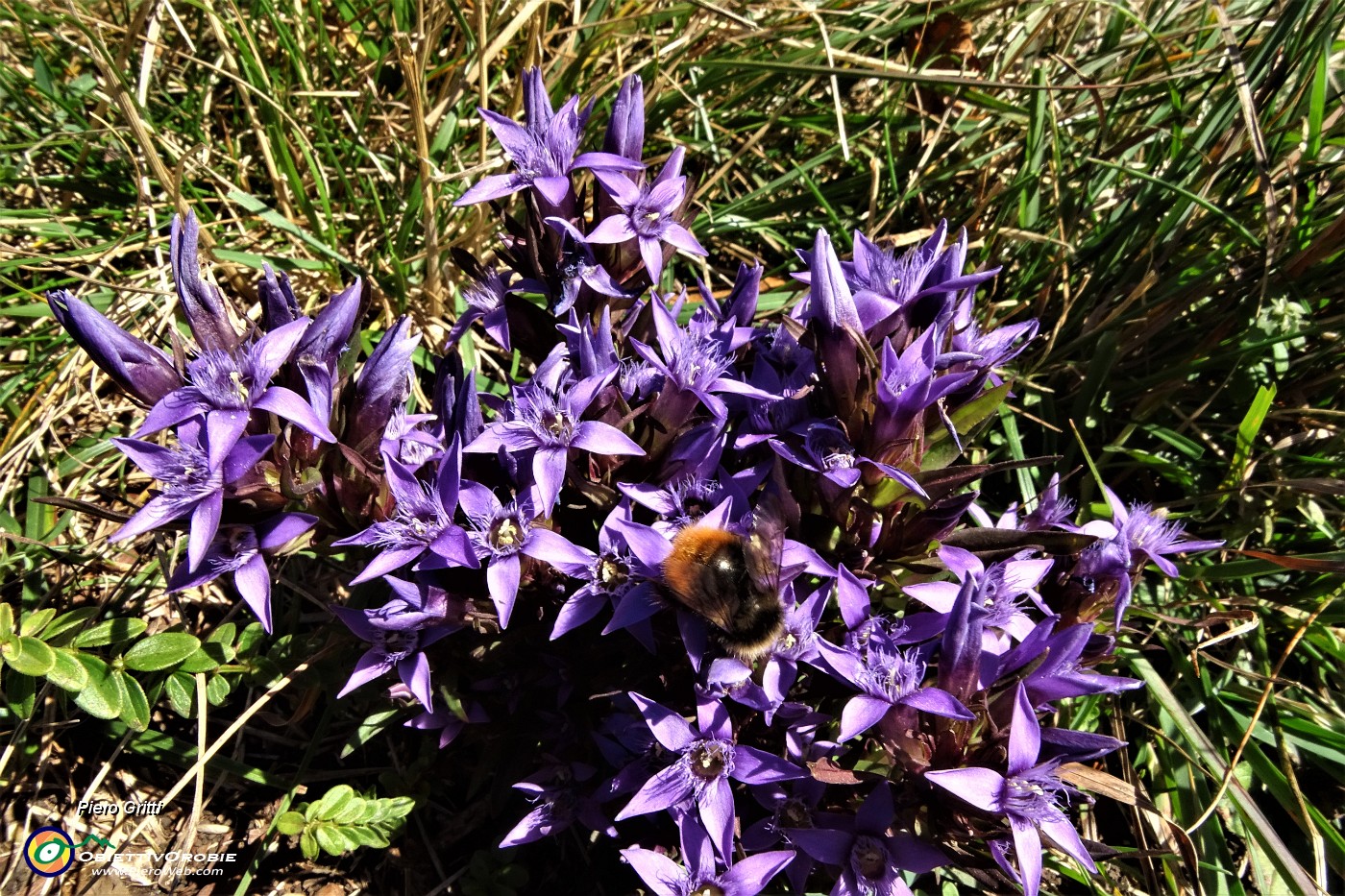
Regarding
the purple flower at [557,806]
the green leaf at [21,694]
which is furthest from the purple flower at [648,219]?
the green leaf at [21,694]

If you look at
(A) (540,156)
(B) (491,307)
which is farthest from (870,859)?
(A) (540,156)

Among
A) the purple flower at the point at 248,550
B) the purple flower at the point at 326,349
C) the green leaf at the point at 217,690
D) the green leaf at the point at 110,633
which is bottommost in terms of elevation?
the green leaf at the point at 217,690

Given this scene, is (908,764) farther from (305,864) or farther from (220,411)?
(305,864)

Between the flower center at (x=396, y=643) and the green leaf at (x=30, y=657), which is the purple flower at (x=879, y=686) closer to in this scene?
the flower center at (x=396, y=643)

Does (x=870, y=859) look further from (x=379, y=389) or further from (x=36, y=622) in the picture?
(x=36, y=622)

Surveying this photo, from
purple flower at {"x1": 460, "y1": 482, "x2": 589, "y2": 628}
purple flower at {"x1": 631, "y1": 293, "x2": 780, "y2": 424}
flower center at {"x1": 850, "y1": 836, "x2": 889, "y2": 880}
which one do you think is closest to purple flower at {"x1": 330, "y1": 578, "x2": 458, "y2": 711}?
purple flower at {"x1": 460, "y1": 482, "x2": 589, "y2": 628}

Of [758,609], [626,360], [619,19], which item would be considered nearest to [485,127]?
[619,19]
